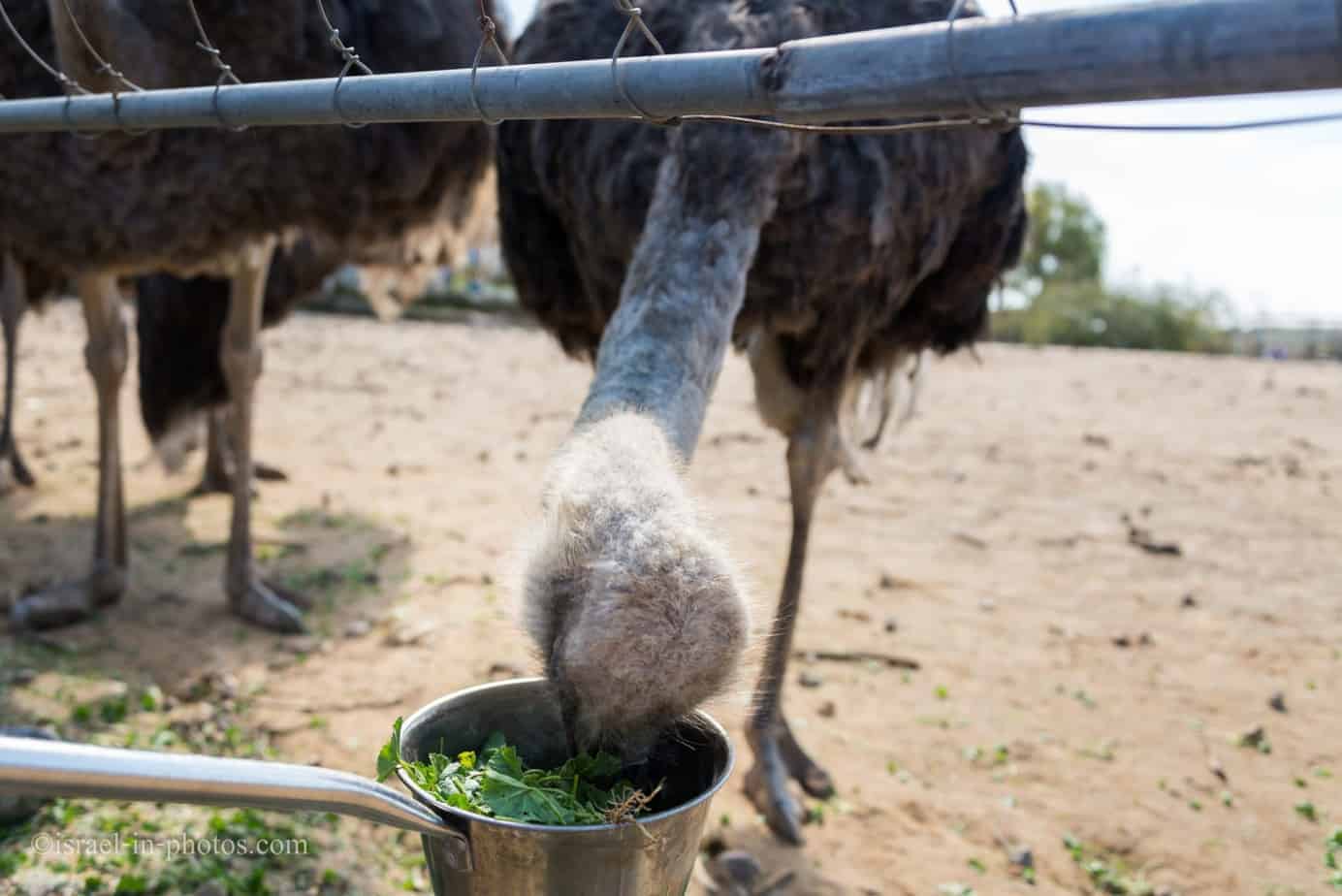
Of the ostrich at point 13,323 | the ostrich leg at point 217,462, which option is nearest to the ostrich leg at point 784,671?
the ostrich leg at point 217,462

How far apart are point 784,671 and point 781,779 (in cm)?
31

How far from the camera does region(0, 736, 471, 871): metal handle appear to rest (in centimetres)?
86

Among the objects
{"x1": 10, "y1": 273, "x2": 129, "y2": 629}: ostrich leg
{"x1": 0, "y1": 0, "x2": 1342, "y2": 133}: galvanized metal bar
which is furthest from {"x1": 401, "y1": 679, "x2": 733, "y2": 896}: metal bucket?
{"x1": 10, "y1": 273, "x2": 129, "y2": 629}: ostrich leg

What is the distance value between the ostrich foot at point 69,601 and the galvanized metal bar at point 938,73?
105 inches

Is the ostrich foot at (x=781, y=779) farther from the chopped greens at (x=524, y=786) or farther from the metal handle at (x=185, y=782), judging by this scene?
the metal handle at (x=185, y=782)

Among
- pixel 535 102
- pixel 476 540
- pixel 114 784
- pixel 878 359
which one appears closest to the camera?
pixel 114 784

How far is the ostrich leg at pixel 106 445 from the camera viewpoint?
3639 mm

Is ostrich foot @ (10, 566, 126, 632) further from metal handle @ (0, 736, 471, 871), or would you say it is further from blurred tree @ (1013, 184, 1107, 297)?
blurred tree @ (1013, 184, 1107, 297)

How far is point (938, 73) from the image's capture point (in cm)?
91

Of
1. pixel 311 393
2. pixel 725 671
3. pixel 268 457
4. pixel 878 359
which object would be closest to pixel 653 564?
pixel 725 671

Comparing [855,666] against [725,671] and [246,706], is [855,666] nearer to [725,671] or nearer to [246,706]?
[246,706]

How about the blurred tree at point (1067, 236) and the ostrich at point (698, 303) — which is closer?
the ostrich at point (698, 303)

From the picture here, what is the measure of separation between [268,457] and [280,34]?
294cm

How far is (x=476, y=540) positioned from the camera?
448 centimetres
